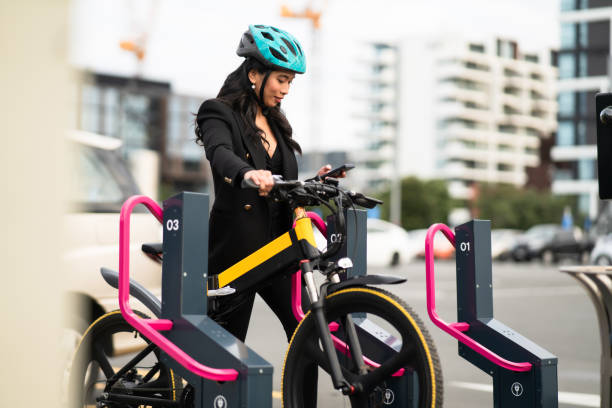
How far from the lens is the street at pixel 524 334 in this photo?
6453 millimetres

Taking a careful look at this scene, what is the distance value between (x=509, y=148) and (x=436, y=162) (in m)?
10.5

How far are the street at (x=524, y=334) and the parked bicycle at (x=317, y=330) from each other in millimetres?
275

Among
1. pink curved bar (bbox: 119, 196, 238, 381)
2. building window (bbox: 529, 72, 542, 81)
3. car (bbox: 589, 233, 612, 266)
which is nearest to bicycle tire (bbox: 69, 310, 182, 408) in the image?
pink curved bar (bbox: 119, 196, 238, 381)

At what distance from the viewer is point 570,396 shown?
637cm

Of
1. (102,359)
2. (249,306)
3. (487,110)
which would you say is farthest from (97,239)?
(487,110)

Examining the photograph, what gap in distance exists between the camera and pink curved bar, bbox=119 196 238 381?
322 cm

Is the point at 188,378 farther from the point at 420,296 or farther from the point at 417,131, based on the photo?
the point at 417,131

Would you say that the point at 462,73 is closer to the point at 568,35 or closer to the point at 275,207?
the point at 568,35

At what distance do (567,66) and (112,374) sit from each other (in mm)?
78743

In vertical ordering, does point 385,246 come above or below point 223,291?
below

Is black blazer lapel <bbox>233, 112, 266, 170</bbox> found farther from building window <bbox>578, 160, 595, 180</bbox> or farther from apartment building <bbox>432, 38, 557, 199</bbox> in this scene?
apartment building <bbox>432, 38, 557, 199</bbox>

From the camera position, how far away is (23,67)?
7.81 ft

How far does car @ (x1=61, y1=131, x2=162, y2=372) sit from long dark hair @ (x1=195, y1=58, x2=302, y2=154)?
208 centimetres

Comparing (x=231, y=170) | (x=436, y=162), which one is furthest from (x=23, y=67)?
(x=436, y=162)
